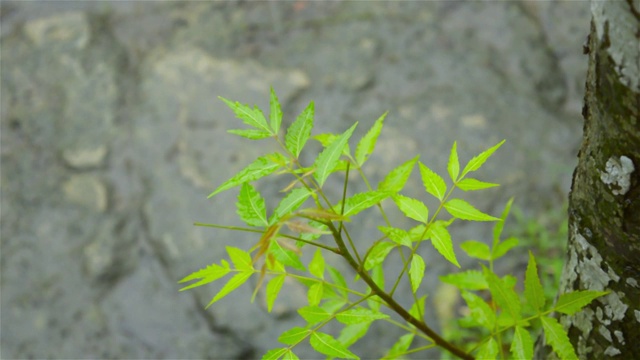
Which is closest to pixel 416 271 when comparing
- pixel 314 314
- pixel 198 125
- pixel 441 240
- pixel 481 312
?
pixel 441 240

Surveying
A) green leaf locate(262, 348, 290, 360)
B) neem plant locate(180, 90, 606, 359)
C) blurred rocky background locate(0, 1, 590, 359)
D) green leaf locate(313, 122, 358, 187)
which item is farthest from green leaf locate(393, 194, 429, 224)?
blurred rocky background locate(0, 1, 590, 359)

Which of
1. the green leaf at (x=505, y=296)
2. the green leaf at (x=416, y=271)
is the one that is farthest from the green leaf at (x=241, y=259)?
the green leaf at (x=505, y=296)

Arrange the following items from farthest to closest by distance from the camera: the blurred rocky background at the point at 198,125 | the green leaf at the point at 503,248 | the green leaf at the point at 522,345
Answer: the blurred rocky background at the point at 198,125, the green leaf at the point at 503,248, the green leaf at the point at 522,345

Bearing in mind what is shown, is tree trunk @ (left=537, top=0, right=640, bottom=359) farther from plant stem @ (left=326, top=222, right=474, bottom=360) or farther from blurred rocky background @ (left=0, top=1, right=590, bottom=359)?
blurred rocky background @ (left=0, top=1, right=590, bottom=359)

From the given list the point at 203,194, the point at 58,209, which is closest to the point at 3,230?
the point at 58,209

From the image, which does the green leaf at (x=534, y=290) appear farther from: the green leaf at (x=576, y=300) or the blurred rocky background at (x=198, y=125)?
the blurred rocky background at (x=198, y=125)

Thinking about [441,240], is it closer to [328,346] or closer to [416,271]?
[416,271]
